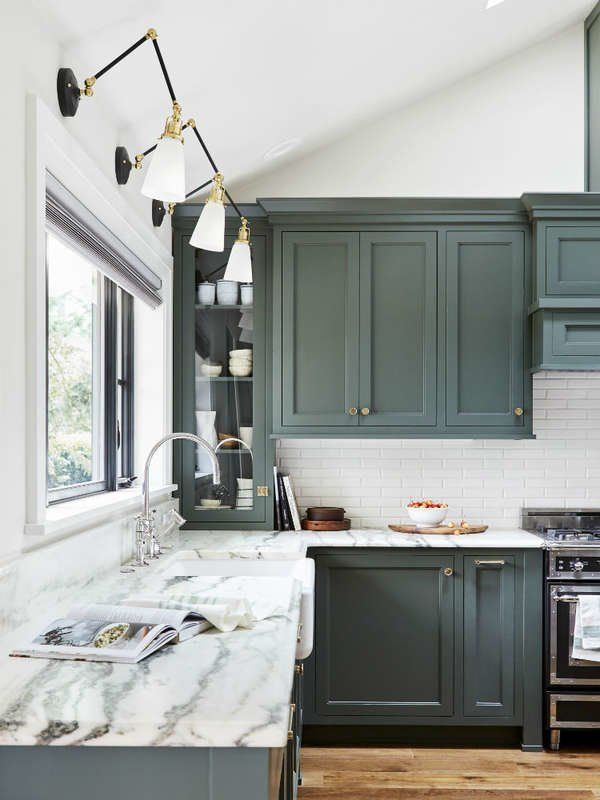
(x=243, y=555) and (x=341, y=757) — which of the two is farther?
(x=341, y=757)

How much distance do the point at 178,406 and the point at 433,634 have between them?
155 cm

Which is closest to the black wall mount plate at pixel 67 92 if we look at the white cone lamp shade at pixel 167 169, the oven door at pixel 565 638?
the white cone lamp shade at pixel 167 169

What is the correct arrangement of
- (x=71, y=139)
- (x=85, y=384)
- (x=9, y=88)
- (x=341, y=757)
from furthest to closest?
1. (x=341, y=757)
2. (x=85, y=384)
3. (x=71, y=139)
4. (x=9, y=88)

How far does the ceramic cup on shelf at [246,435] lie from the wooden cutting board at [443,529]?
2.63 feet

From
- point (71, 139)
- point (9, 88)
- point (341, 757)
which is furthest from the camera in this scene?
point (341, 757)

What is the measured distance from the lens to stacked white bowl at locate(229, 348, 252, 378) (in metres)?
3.75

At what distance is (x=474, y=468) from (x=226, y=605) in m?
2.33

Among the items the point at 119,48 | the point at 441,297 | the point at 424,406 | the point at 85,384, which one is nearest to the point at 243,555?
the point at 85,384

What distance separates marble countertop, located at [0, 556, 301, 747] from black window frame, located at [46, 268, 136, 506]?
130 centimetres

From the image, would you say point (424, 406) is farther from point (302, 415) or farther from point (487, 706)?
point (487, 706)

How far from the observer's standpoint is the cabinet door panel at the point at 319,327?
3.64m

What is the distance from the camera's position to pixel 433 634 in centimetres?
345

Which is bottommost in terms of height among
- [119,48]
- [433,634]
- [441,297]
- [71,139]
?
[433,634]

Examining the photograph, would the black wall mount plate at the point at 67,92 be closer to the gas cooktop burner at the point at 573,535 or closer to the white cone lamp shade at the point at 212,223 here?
the white cone lamp shade at the point at 212,223
